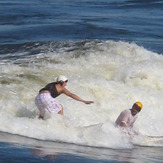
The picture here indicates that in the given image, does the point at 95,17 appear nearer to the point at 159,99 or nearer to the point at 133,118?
the point at 159,99

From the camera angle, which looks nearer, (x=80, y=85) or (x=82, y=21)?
(x=80, y=85)

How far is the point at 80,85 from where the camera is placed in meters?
22.3

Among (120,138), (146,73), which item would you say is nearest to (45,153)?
(120,138)

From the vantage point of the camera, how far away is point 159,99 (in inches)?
898

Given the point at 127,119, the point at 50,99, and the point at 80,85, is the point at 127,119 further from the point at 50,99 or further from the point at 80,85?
the point at 80,85

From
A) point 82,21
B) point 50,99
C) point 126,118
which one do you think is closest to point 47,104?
point 50,99

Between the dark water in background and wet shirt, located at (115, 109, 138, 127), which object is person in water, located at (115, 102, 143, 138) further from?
the dark water in background

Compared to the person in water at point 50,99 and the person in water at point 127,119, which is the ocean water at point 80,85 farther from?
the person in water at point 50,99

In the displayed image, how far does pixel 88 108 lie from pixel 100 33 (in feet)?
47.5

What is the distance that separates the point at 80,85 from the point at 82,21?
53.4 ft

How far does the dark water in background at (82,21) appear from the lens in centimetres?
3353

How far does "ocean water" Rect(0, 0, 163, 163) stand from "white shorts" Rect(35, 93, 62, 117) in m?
0.29

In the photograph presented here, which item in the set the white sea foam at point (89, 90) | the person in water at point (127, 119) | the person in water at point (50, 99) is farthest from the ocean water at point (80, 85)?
the person in water at point (50, 99)

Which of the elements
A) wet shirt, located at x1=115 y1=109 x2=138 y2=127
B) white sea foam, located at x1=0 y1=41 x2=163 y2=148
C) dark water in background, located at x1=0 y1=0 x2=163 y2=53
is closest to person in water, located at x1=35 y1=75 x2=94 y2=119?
white sea foam, located at x1=0 y1=41 x2=163 y2=148
